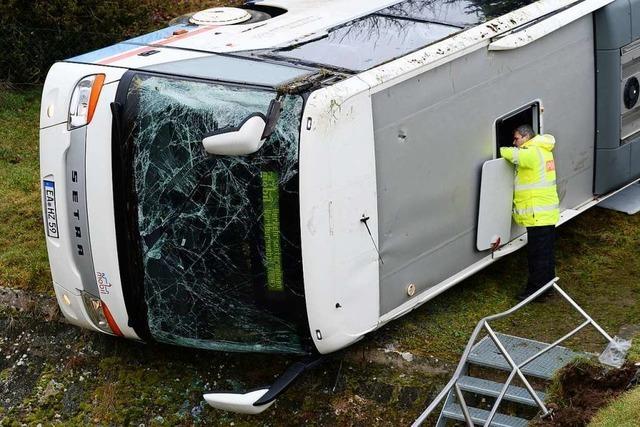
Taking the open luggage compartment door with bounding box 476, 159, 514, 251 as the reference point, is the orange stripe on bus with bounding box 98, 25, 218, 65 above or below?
above

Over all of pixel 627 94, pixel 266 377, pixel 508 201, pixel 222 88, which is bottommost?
pixel 266 377

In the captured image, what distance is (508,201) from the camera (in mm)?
7262

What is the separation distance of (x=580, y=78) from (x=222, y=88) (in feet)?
9.39

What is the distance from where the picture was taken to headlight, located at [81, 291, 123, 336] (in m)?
6.82

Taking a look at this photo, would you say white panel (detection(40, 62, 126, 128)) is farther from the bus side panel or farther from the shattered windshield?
the bus side panel

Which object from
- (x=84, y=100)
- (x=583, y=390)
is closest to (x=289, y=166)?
(x=84, y=100)

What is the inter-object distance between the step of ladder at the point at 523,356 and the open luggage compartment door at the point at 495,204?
67cm

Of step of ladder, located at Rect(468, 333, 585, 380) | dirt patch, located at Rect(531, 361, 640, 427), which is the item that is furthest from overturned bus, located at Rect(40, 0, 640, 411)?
dirt patch, located at Rect(531, 361, 640, 427)

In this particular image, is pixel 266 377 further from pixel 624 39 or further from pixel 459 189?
pixel 624 39

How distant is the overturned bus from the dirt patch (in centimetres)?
101

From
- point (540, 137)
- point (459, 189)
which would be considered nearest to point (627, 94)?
point (540, 137)

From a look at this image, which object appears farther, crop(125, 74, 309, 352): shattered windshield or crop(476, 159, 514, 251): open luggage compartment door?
crop(476, 159, 514, 251): open luggage compartment door

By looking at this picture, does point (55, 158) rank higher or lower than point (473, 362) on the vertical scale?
higher

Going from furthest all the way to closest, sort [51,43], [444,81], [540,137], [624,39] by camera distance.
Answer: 1. [51,43]
2. [624,39]
3. [540,137]
4. [444,81]
